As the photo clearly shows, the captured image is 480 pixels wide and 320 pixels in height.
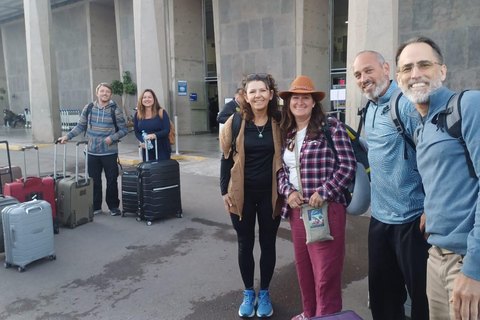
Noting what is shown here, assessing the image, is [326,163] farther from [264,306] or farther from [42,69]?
[42,69]

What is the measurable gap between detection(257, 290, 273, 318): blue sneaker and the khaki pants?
5.25 ft

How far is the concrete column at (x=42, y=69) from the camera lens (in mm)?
16250

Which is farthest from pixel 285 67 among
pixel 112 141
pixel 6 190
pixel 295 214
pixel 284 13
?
pixel 295 214

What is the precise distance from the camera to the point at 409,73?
1982mm

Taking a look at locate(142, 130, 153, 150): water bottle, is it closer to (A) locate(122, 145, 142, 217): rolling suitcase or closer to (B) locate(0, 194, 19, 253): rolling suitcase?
(A) locate(122, 145, 142, 217): rolling suitcase

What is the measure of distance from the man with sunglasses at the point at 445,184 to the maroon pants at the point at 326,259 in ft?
2.71

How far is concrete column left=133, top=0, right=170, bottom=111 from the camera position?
43.4 ft

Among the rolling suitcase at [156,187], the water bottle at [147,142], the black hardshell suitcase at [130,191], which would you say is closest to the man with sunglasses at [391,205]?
the rolling suitcase at [156,187]

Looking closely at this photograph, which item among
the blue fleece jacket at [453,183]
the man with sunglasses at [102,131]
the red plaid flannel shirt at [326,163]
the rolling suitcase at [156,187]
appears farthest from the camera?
the man with sunglasses at [102,131]

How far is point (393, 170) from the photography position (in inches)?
94.7

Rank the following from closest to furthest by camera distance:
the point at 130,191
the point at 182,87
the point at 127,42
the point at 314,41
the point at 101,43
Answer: the point at 130,191 → the point at 314,41 → the point at 182,87 → the point at 127,42 → the point at 101,43

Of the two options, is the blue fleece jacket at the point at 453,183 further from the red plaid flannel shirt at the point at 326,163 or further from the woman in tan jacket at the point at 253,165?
the woman in tan jacket at the point at 253,165

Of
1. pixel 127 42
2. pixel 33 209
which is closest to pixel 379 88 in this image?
pixel 33 209

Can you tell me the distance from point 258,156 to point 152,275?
1917mm
